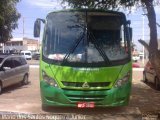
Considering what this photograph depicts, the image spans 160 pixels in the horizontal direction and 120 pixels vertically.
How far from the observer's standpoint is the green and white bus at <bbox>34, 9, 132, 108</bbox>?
10938 mm

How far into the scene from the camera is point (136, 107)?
1288 centimetres

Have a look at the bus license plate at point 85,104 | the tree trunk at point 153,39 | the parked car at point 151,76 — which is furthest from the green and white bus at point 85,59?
the parked car at point 151,76

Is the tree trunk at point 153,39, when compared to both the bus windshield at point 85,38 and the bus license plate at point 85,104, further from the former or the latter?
the bus license plate at point 85,104

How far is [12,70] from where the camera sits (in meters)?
17.8

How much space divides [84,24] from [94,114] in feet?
8.96

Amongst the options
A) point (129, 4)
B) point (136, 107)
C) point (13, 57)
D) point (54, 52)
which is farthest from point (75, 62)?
point (13, 57)

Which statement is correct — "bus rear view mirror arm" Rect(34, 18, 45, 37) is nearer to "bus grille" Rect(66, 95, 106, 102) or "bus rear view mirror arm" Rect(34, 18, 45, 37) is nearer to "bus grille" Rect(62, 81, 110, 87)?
"bus grille" Rect(62, 81, 110, 87)

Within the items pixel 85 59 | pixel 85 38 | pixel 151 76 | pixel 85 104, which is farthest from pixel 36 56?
pixel 85 104

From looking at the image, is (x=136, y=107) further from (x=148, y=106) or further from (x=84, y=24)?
(x=84, y=24)

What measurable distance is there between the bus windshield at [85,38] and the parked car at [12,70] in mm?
5713

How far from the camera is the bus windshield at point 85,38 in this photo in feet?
36.7

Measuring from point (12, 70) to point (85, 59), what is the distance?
7483 mm

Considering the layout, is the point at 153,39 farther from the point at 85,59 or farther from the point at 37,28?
the point at 37,28

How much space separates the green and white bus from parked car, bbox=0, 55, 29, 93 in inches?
215
